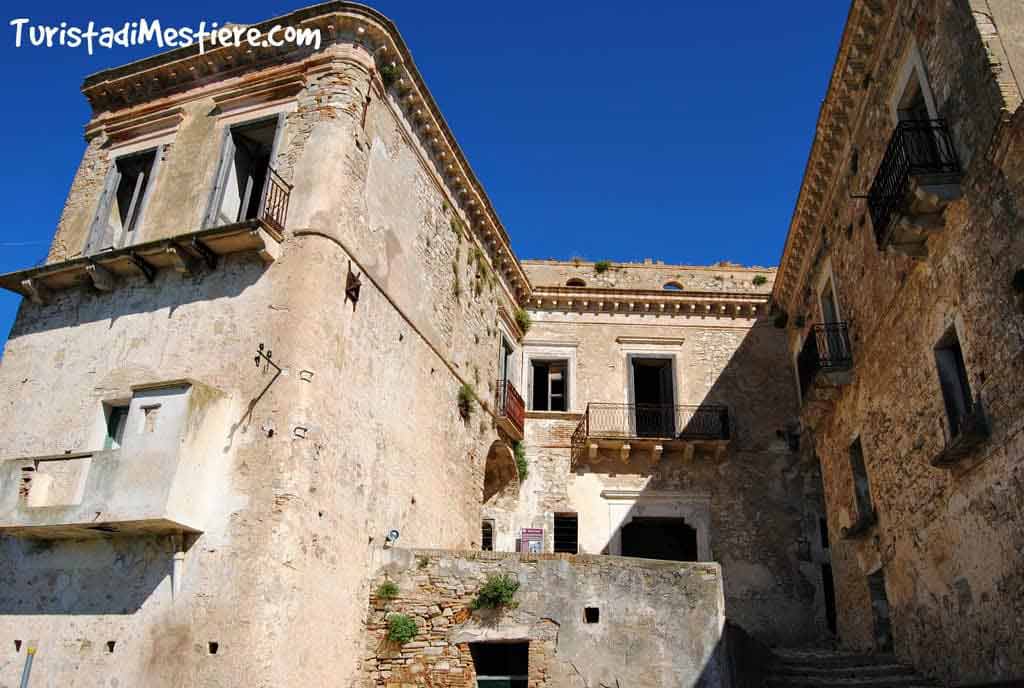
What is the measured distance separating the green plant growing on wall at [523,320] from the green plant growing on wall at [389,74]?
7.67 metres

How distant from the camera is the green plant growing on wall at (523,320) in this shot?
19.2m

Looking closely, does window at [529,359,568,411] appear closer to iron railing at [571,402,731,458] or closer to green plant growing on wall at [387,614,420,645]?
iron railing at [571,402,731,458]

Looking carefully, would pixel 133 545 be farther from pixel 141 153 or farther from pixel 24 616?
pixel 141 153

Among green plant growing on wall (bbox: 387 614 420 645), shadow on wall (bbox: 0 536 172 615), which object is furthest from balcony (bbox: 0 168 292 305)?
green plant growing on wall (bbox: 387 614 420 645)

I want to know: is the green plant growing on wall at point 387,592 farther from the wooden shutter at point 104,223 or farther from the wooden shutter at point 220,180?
the wooden shutter at point 104,223

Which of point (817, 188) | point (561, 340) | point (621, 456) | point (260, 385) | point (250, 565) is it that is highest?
point (817, 188)

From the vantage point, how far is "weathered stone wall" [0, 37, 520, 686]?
8.98 m

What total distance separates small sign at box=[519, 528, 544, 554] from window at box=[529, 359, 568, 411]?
319cm

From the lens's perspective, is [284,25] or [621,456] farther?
[621,456]

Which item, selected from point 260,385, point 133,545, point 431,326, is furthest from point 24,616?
point 431,326

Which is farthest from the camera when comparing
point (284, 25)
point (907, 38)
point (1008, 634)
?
point (284, 25)

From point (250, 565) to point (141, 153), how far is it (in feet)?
26.0

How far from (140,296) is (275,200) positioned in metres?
2.59

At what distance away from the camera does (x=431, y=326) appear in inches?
544
